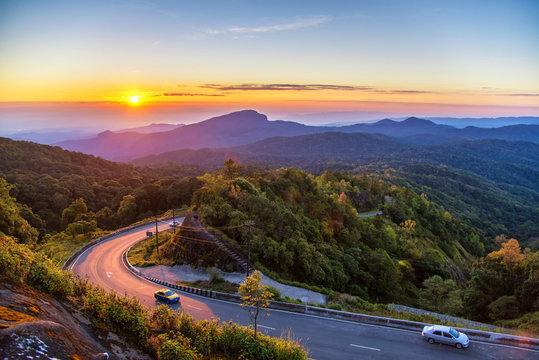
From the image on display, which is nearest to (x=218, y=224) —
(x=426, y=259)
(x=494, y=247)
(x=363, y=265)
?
(x=363, y=265)

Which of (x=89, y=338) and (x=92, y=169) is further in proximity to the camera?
(x=92, y=169)

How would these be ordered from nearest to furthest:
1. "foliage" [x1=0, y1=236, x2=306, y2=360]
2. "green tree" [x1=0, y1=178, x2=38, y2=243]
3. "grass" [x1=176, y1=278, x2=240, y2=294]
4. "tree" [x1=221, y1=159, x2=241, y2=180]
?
"foliage" [x1=0, y1=236, x2=306, y2=360] < "grass" [x1=176, y1=278, x2=240, y2=294] < "green tree" [x1=0, y1=178, x2=38, y2=243] < "tree" [x1=221, y1=159, x2=241, y2=180]

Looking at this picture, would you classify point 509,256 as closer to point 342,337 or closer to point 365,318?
point 365,318

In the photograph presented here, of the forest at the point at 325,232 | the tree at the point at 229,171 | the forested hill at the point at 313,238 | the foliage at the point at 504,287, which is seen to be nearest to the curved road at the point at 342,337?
the forest at the point at 325,232

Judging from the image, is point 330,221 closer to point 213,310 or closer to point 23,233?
point 213,310

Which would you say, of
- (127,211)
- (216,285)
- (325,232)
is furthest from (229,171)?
(127,211)

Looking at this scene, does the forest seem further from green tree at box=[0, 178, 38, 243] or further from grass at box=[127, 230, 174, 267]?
grass at box=[127, 230, 174, 267]

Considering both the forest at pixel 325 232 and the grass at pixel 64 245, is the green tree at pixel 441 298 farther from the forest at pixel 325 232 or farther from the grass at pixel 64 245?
the grass at pixel 64 245

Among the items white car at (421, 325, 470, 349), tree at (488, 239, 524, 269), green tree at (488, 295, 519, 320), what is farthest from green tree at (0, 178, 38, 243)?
tree at (488, 239, 524, 269)

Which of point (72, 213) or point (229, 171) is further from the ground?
point (229, 171)
